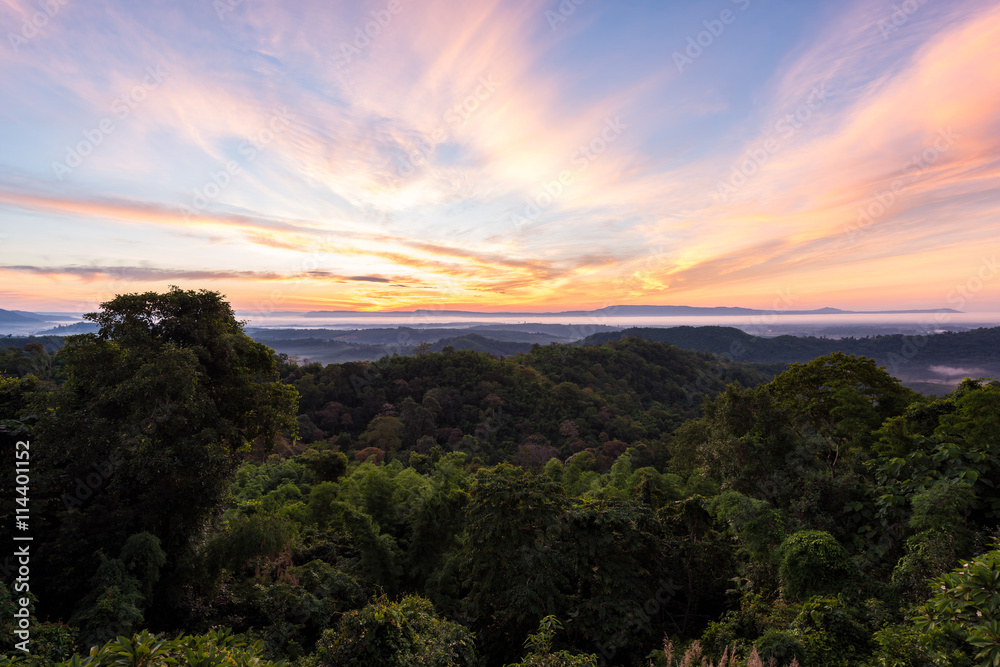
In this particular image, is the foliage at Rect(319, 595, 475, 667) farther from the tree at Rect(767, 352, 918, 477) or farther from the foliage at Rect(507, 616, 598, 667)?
the tree at Rect(767, 352, 918, 477)

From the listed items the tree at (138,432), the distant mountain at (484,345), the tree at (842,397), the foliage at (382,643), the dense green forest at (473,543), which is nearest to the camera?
the foliage at (382,643)

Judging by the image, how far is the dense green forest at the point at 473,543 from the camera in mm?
5535

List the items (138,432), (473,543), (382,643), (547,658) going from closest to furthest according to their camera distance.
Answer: (547,658) → (382,643) → (138,432) → (473,543)

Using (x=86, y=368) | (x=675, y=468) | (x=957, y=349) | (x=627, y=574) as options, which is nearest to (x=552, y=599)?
(x=627, y=574)

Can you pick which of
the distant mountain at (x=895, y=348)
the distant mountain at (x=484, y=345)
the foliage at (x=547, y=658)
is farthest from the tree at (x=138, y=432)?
the distant mountain at (x=484, y=345)

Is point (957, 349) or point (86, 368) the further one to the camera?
point (957, 349)

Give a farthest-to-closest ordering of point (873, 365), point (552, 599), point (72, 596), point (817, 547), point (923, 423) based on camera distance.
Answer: point (873, 365)
point (923, 423)
point (552, 599)
point (72, 596)
point (817, 547)

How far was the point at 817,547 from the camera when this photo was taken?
6.95m

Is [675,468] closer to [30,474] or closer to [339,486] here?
[339,486]

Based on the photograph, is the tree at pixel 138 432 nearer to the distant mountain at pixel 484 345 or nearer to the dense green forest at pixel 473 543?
the dense green forest at pixel 473 543

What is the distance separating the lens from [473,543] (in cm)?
911

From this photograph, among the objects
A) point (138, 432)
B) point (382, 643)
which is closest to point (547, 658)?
point (382, 643)

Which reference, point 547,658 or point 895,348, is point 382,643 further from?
point 895,348

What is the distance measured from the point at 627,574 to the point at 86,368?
40.4 ft
